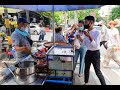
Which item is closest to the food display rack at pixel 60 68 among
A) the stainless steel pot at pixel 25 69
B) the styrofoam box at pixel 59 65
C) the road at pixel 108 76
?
the styrofoam box at pixel 59 65

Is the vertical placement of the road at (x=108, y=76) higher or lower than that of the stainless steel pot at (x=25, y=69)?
lower

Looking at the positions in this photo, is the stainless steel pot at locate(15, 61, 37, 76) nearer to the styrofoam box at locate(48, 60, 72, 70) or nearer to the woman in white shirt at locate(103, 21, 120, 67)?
the styrofoam box at locate(48, 60, 72, 70)

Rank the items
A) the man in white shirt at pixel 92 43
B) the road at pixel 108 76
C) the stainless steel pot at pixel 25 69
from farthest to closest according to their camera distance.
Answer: the road at pixel 108 76 → the man in white shirt at pixel 92 43 → the stainless steel pot at pixel 25 69

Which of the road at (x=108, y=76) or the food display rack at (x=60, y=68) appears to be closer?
the food display rack at (x=60, y=68)

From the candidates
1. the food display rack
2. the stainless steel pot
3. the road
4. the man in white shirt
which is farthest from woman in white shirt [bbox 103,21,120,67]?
the stainless steel pot

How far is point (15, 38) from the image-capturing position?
2637 millimetres

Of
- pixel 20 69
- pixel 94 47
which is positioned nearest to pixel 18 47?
pixel 20 69

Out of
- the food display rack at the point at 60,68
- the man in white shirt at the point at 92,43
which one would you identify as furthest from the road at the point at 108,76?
the food display rack at the point at 60,68

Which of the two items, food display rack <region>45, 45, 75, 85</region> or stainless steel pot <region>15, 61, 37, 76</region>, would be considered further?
food display rack <region>45, 45, 75, 85</region>

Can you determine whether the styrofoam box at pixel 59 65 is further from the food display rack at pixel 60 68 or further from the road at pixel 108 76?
the road at pixel 108 76

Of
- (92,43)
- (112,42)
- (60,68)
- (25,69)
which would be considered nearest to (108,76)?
(112,42)

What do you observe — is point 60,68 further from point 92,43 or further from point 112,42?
point 112,42

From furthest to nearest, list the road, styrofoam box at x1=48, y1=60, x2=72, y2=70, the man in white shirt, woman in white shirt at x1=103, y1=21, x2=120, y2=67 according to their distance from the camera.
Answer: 1. woman in white shirt at x1=103, y1=21, x2=120, y2=67
2. the road
3. the man in white shirt
4. styrofoam box at x1=48, y1=60, x2=72, y2=70

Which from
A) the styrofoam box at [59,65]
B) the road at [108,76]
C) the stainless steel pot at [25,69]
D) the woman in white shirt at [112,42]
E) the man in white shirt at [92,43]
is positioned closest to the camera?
the stainless steel pot at [25,69]
